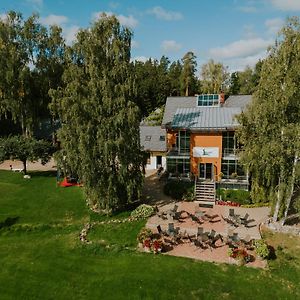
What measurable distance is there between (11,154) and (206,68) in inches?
2395

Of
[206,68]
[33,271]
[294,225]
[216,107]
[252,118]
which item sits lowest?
[33,271]

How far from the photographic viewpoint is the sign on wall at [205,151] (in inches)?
1217

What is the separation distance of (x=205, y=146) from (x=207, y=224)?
8.69 m

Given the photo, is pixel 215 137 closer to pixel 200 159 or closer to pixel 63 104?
pixel 200 159

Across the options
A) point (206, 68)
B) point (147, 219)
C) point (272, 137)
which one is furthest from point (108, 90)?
point (206, 68)

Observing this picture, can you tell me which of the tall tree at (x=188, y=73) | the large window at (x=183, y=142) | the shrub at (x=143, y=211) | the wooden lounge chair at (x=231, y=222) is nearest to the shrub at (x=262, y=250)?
the wooden lounge chair at (x=231, y=222)

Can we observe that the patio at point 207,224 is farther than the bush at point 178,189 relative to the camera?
No

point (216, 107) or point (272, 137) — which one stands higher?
point (216, 107)

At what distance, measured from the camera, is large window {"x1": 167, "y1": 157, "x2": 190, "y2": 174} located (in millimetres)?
32312

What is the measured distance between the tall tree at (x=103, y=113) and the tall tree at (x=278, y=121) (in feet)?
30.2

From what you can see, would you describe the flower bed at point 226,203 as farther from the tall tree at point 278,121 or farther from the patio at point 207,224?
the tall tree at point 278,121

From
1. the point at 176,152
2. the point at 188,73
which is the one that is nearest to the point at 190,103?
the point at 176,152

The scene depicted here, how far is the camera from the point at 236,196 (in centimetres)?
2920

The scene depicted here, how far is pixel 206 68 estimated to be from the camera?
84.2 m
